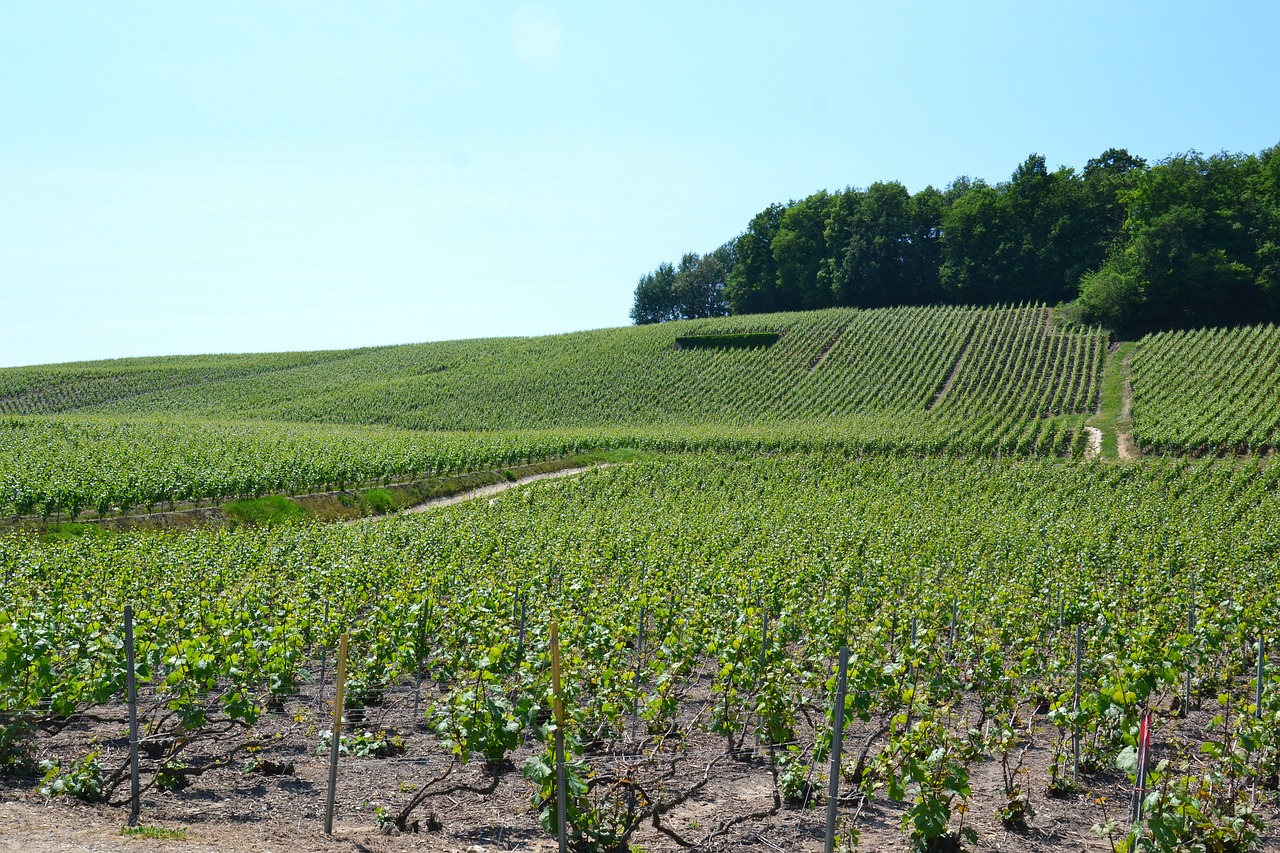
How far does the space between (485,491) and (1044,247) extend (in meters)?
64.5

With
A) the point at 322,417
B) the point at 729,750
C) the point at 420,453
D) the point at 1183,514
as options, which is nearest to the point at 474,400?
the point at 322,417

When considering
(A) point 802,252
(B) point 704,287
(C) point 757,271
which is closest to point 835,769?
(A) point 802,252

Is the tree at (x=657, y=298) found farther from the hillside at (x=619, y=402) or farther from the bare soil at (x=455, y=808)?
the bare soil at (x=455, y=808)

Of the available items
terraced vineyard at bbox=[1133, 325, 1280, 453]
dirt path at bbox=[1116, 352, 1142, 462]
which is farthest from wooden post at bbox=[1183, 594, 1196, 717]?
terraced vineyard at bbox=[1133, 325, 1280, 453]

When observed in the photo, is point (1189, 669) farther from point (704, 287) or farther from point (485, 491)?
point (704, 287)

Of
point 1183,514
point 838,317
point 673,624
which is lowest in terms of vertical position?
point 1183,514

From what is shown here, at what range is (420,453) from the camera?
125 ft

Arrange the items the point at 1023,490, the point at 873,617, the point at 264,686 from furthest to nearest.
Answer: the point at 1023,490, the point at 873,617, the point at 264,686

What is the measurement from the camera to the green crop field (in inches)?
282

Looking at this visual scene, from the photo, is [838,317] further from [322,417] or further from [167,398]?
[167,398]

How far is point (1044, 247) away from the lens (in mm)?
80125

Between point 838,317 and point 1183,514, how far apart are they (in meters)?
50.4

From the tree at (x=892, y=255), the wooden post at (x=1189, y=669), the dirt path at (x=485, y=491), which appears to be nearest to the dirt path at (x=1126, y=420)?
the dirt path at (x=485, y=491)

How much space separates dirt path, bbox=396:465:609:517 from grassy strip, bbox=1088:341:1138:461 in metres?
25.3
